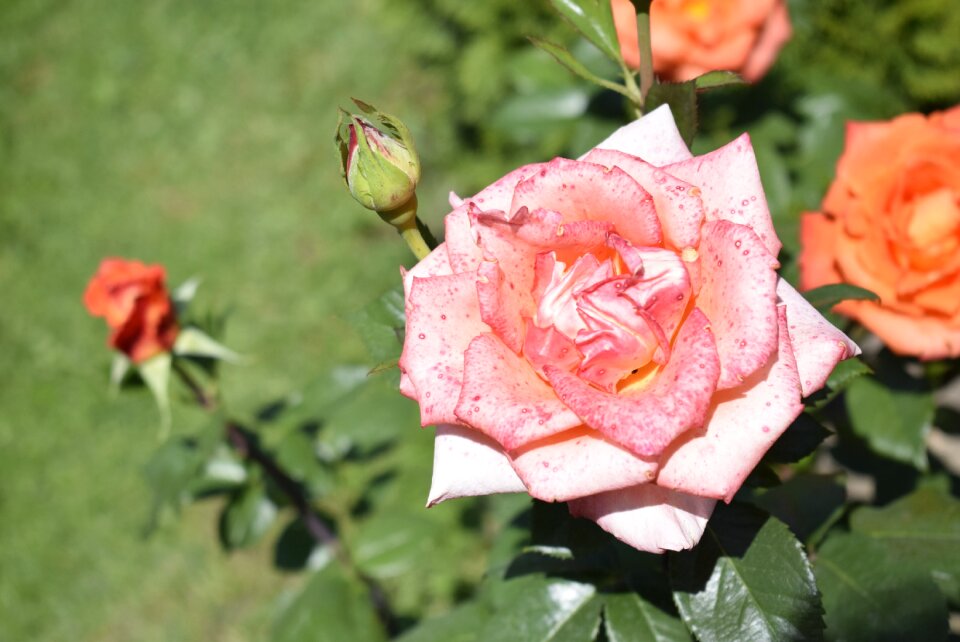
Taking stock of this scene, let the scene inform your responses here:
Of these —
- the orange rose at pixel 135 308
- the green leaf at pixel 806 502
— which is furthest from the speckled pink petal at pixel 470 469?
the orange rose at pixel 135 308

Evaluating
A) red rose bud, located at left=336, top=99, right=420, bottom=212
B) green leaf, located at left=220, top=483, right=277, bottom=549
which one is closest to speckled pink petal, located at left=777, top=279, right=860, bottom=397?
red rose bud, located at left=336, top=99, right=420, bottom=212

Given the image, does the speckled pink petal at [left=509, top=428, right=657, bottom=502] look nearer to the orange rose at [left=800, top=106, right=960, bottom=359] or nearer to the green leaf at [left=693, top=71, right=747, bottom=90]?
the green leaf at [left=693, top=71, right=747, bottom=90]

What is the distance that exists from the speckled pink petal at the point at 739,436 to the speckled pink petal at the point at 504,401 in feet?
0.25

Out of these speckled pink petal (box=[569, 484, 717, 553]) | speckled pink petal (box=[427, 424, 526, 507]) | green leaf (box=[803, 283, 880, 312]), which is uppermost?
speckled pink petal (box=[427, 424, 526, 507])

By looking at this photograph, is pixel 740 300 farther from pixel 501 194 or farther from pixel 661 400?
pixel 501 194

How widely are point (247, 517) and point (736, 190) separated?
3.63ft

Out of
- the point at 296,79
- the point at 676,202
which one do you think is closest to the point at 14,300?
the point at 296,79

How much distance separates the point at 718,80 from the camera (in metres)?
0.76

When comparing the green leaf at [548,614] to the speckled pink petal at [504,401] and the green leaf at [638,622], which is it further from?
the speckled pink petal at [504,401]

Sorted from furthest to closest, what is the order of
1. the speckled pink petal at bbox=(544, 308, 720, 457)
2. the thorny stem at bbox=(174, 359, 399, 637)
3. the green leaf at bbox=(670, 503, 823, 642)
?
the thorny stem at bbox=(174, 359, 399, 637), the green leaf at bbox=(670, 503, 823, 642), the speckled pink petal at bbox=(544, 308, 720, 457)

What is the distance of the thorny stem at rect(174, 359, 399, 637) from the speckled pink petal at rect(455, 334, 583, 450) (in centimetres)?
88

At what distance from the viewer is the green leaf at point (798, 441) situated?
730 millimetres

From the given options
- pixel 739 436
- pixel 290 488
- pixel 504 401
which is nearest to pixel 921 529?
pixel 739 436

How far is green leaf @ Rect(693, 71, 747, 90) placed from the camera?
743 millimetres
